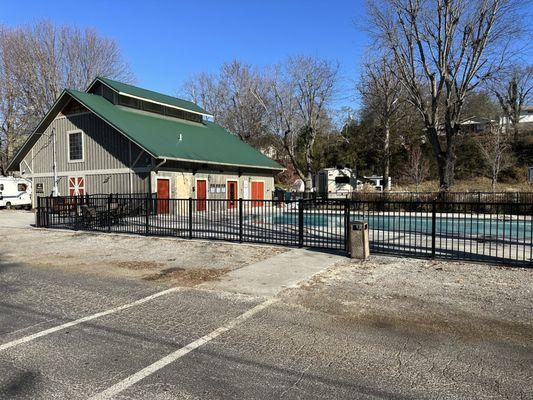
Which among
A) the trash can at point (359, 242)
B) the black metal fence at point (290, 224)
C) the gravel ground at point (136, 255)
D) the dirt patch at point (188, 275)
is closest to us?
the dirt patch at point (188, 275)

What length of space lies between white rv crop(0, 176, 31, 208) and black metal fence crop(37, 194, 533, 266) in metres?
18.6

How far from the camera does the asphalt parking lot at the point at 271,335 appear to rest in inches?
146

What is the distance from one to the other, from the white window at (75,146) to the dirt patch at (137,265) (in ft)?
67.9

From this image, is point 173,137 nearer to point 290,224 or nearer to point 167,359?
point 290,224

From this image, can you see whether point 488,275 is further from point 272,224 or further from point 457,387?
point 272,224

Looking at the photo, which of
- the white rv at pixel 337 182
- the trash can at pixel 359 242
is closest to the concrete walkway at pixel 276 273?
the trash can at pixel 359 242

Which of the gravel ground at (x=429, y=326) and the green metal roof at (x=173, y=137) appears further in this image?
the green metal roof at (x=173, y=137)

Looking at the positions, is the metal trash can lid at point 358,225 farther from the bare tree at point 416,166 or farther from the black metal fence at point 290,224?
the bare tree at point 416,166

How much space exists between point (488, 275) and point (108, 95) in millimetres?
27073

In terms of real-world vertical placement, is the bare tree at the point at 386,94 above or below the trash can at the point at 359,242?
above

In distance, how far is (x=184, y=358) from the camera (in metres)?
4.27

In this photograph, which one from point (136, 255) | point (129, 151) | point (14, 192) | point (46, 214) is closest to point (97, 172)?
point (129, 151)

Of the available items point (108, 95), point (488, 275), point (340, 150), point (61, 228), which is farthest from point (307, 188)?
point (488, 275)

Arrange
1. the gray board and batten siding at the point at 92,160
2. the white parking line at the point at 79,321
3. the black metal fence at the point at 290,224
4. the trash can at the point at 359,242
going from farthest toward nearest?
the gray board and batten siding at the point at 92,160 < the black metal fence at the point at 290,224 < the trash can at the point at 359,242 < the white parking line at the point at 79,321
